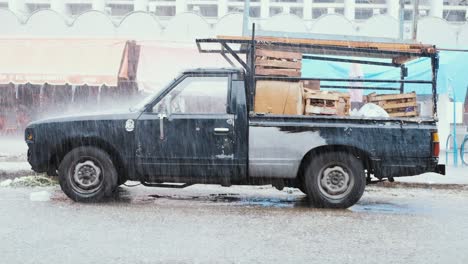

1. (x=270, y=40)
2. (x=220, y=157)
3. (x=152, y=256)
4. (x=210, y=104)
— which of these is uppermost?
(x=270, y=40)

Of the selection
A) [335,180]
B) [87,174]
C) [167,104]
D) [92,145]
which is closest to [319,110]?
[335,180]

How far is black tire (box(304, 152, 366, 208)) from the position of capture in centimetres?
752

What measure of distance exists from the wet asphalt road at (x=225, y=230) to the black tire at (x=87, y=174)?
230 mm

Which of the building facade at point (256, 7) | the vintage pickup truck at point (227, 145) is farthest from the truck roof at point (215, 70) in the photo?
the building facade at point (256, 7)

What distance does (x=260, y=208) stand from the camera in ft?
25.3

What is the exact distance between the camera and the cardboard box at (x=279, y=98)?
297 inches

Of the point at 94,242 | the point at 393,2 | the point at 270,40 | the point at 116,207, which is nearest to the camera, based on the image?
the point at 94,242

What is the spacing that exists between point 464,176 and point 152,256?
897 cm

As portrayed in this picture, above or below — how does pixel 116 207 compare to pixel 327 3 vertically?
below

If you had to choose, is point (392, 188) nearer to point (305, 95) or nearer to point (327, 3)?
point (305, 95)

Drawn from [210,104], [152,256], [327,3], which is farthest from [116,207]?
[327,3]

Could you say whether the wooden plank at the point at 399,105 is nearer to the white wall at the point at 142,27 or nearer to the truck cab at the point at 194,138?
the truck cab at the point at 194,138

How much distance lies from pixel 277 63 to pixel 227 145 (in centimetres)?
141

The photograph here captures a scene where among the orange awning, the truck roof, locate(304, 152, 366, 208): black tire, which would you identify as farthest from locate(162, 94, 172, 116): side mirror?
the orange awning
